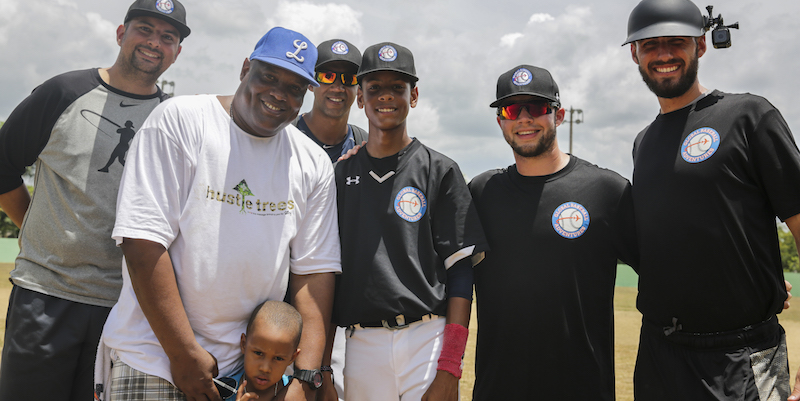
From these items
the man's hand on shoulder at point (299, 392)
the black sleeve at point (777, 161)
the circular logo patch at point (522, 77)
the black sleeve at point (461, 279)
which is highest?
the circular logo patch at point (522, 77)

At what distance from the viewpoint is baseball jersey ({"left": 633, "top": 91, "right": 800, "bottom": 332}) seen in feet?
10.6

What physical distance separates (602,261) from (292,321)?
206cm

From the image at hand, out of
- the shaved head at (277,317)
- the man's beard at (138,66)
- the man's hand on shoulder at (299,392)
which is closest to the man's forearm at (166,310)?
the shaved head at (277,317)

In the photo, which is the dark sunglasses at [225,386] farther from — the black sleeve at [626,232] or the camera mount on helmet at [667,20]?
the camera mount on helmet at [667,20]

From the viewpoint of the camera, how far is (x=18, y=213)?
4.43m

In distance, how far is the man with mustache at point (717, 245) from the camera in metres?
3.21

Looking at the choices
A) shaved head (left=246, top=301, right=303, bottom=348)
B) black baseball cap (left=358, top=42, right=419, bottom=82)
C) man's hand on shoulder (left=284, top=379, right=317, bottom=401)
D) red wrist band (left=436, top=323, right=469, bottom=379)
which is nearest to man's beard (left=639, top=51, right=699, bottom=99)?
black baseball cap (left=358, top=42, right=419, bottom=82)

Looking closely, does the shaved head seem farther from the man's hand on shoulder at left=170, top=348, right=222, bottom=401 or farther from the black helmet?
the black helmet

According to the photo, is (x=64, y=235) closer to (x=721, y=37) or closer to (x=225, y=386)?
(x=225, y=386)

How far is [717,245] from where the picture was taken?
128 inches

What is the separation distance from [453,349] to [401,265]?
2.02ft

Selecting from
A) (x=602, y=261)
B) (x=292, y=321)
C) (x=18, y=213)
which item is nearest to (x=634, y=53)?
(x=602, y=261)

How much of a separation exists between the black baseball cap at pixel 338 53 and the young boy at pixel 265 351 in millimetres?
2628

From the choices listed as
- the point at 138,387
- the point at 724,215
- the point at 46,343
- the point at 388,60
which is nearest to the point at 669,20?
the point at 724,215
